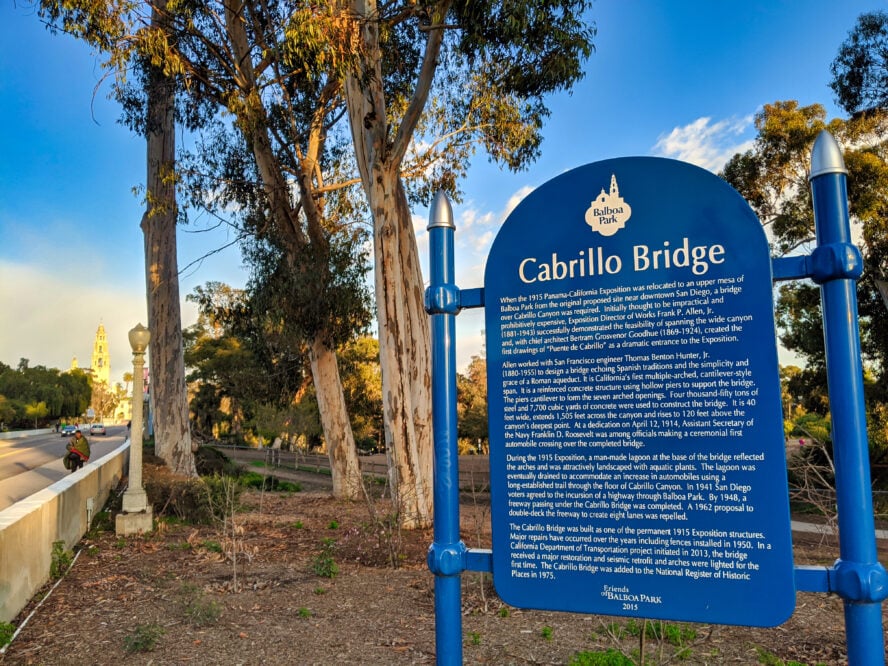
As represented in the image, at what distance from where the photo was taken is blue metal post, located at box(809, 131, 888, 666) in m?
2.33

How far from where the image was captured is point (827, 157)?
2453mm

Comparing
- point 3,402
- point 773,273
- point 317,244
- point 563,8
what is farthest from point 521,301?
point 3,402

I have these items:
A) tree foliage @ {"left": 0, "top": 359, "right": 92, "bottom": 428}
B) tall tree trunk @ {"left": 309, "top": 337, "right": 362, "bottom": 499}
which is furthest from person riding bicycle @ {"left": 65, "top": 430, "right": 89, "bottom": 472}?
tree foliage @ {"left": 0, "top": 359, "right": 92, "bottom": 428}

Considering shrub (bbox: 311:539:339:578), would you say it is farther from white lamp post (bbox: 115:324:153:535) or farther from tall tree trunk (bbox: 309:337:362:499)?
tall tree trunk (bbox: 309:337:362:499)

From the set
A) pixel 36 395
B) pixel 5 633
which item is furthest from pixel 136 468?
pixel 36 395

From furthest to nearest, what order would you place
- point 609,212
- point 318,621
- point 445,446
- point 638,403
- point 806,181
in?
1. point 806,181
2. point 318,621
3. point 445,446
4. point 609,212
5. point 638,403

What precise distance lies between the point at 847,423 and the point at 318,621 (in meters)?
4.68

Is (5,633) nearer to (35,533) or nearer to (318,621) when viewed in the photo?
(35,533)

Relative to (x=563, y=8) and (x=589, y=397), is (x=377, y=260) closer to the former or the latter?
(x=563, y=8)

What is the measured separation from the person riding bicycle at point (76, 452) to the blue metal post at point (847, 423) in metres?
18.9

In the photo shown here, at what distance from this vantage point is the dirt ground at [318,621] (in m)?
4.87

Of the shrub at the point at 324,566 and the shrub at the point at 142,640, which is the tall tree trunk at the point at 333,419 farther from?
the shrub at the point at 142,640

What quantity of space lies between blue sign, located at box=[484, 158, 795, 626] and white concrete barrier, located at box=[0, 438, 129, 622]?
16.3 ft

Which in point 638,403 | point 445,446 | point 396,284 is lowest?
point 445,446
